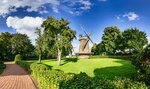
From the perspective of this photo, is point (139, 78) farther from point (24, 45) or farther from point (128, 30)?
point (24, 45)

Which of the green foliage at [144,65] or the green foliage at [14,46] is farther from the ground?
the green foliage at [14,46]

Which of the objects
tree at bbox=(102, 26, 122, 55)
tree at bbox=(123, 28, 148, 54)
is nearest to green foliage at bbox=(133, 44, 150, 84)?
tree at bbox=(102, 26, 122, 55)

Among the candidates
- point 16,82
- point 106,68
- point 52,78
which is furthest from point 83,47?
point 52,78

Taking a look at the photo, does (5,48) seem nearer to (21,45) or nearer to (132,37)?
(21,45)

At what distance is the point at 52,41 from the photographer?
58.1 meters

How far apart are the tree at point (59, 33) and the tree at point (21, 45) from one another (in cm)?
6202

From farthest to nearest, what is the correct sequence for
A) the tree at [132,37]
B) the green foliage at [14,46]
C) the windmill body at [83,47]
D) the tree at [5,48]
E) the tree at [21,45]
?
the tree at [21,45] < the green foliage at [14,46] < the tree at [5,48] < the tree at [132,37] < the windmill body at [83,47]

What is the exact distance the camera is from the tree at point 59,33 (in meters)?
55.5

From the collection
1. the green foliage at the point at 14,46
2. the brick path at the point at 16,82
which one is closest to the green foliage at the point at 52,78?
the brick path at the point at 16,82

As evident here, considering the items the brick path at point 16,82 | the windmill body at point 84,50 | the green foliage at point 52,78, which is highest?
the windmill body at point 84,50

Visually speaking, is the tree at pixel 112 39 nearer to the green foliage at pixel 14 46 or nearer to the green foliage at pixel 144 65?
the green foliage at pixel 14 46

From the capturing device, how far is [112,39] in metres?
91.1

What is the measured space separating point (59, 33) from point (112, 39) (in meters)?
37.9

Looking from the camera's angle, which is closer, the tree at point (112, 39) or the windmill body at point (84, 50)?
the windmill body at point (84, 50)
